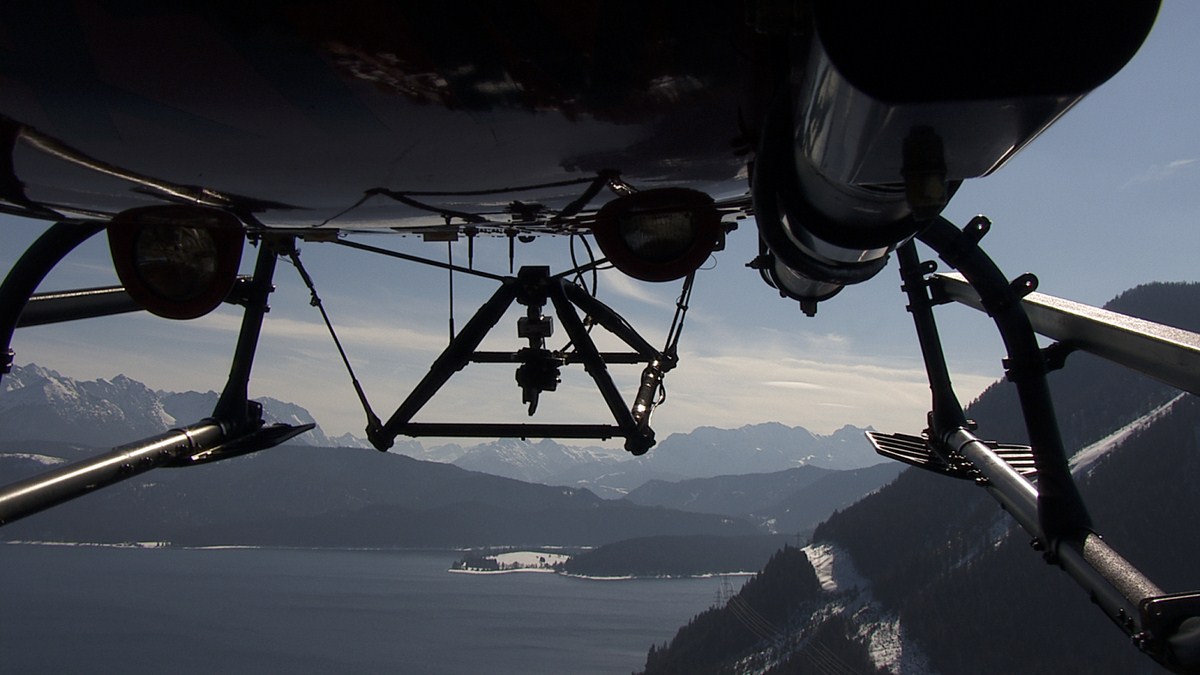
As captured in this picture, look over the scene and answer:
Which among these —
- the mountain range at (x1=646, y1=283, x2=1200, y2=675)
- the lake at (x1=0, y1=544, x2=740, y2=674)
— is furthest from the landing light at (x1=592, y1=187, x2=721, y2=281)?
the lake at (x1=0, y1=544, x2=740, y2=674)

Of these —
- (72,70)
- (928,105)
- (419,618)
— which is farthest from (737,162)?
(419,618)

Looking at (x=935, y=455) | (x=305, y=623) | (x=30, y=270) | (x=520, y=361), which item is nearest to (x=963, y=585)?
(x=305, y=623)

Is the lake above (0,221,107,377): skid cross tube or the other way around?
the other way around

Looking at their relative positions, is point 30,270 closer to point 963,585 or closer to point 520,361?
point 520,361

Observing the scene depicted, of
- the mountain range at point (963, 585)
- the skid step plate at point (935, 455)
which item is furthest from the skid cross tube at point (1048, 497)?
the mountain range at point (963, 585)

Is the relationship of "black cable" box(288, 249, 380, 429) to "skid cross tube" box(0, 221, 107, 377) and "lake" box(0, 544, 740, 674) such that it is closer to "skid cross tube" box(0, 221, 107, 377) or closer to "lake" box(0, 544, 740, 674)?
"skid cross tube" box(0, 221, 107, 377)

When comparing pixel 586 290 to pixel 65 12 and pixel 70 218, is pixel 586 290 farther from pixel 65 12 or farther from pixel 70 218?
pixel 65 12

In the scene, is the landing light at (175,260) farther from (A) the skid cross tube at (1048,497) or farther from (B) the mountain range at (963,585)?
(B) the mountain range at (963,585)
